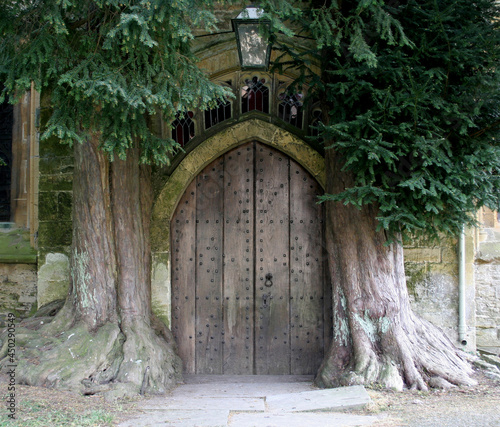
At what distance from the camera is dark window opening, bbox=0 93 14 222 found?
20.9 ft

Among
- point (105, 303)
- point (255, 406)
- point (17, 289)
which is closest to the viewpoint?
point (255, 406)

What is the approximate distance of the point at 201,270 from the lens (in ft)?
18.2

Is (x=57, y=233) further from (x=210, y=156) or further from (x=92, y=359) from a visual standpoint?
(x=210, y=156)

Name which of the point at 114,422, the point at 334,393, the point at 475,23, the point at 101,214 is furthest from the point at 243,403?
the point at 475,23

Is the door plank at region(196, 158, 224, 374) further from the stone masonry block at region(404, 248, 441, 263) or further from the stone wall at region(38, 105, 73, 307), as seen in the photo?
the stone masonry block at region(404, 248, 441, 263)

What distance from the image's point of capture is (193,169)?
17.9ft

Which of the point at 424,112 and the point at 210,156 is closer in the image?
the point at 424,112

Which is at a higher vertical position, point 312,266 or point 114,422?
point 312,266

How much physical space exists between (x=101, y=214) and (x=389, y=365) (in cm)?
282

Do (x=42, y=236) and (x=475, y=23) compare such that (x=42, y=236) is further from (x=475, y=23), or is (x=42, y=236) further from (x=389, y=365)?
(x=475, y=23)

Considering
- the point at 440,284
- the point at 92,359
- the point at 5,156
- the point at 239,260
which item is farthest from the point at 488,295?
the point at 5,156

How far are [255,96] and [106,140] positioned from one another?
1.94 metres

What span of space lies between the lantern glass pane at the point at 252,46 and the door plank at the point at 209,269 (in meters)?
1.25

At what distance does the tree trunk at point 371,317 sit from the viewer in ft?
14.6
